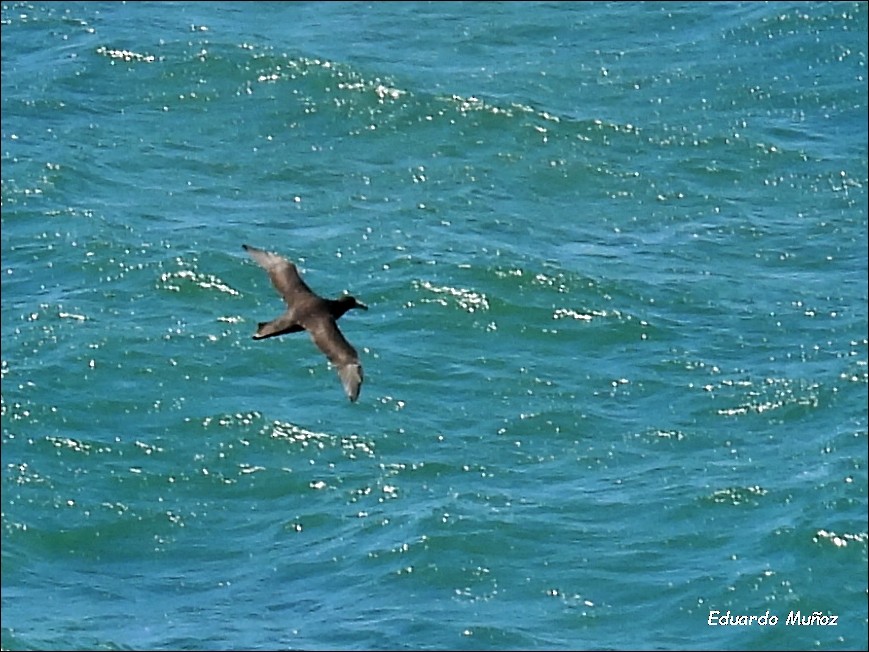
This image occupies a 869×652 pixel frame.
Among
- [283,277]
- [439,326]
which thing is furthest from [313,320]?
[439,326]

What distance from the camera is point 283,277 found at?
2320 cm

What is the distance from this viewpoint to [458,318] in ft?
105

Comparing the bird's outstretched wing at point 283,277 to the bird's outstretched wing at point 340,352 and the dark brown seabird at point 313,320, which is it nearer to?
the dark brown seabird at point 313,320

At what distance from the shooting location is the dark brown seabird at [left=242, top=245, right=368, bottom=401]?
70.7 ft

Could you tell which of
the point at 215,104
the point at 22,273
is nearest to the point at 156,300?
the point at 22,273

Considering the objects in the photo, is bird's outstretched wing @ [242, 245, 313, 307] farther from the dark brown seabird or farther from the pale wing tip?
the pale wing tip

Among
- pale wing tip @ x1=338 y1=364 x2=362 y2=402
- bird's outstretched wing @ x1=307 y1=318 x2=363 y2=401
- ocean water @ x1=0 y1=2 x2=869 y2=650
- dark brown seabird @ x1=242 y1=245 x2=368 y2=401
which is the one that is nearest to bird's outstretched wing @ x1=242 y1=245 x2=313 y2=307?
dark brown seabird @ x1=242 y1=245 x2=368 y2=401

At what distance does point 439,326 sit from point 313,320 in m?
9.43

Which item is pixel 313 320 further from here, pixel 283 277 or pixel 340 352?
pixel 283 277

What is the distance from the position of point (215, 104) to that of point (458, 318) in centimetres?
824

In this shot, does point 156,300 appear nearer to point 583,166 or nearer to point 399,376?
point 399,376

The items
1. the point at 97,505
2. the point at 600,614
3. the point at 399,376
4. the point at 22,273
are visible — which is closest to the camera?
the point at 600,614

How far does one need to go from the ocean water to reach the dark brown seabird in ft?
13.3

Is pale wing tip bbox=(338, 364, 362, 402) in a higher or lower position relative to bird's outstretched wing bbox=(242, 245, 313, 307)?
lower
